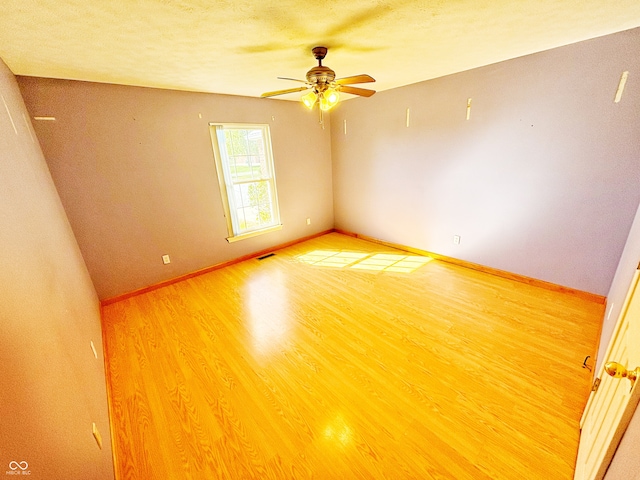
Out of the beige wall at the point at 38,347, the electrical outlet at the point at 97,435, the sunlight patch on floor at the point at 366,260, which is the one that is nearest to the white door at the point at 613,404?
the beige wall at the point at 38,347

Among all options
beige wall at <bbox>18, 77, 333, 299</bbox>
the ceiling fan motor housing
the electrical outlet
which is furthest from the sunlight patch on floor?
the electrical outlet

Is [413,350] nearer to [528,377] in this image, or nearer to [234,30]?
[528,377]

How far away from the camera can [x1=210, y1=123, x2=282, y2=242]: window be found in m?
3.72

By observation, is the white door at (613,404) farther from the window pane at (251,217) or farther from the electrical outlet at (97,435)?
the window pane at (251,217)

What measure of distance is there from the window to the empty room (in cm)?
4

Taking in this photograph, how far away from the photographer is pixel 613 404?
3.27 ft

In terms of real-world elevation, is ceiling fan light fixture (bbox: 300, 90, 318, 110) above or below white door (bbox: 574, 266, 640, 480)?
above

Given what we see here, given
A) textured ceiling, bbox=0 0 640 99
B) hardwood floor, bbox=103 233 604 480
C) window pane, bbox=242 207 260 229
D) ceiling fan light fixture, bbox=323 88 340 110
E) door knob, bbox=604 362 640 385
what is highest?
textured ceiling, bbox=0 0 640 99

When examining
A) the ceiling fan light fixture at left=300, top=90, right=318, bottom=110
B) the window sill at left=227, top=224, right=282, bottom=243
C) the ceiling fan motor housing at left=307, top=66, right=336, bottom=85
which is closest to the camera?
the ceiling fan motor housing at left=307, top=66, right=336, bottom=85

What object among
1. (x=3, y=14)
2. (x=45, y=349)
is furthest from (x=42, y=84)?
(x=45, y=349)

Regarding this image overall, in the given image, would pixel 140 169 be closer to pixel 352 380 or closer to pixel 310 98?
pixel 310 98

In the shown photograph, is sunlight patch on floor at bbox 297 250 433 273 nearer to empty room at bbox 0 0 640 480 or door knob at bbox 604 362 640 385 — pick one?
empty room at bbox 0 0 640 480

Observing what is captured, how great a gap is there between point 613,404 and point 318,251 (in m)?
3.74

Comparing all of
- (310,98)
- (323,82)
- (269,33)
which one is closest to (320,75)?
(323,82)
